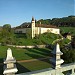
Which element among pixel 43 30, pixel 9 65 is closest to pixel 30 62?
pixel 9 65

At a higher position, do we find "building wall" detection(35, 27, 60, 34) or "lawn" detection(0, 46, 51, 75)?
"building wall" detection(35, 27, 60, 34)

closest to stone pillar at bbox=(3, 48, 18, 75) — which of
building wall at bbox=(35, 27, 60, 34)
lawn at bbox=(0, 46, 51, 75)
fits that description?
lawn at bbox=(0, 46, 51, 75)

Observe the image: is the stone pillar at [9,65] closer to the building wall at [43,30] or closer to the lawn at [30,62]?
the lawn at [30,62]

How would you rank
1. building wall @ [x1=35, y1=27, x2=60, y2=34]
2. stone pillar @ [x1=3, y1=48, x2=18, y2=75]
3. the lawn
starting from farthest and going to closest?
building wall @ [x1=35, y1=27, x2=60, y2=34] < the lawn < stone pillar @ [x1=3, y1=48, x2=18, y2=75]

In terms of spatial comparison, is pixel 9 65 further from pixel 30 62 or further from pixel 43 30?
pixel 43 30

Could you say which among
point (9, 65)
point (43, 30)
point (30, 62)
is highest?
point (43, 30)

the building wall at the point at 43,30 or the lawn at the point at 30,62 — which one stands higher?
the building wall at the point at 43,30

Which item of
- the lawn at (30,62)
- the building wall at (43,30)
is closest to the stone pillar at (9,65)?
the lawn at (30,62)

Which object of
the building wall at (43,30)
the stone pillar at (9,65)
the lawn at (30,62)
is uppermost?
the building wall at (43,30)

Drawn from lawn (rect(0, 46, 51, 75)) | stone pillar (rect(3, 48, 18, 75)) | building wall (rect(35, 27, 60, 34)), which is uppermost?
building wall (rect(35, 27, 60, 34))

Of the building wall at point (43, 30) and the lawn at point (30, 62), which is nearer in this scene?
the lawn at point (30, 62)

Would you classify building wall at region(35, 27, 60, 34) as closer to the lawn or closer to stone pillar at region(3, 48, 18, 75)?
the lawn

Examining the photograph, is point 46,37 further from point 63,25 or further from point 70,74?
point 70,74

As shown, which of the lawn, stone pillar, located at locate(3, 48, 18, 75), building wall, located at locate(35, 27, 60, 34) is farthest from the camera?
building wall, located at locate(35, 27, 60, 34)
